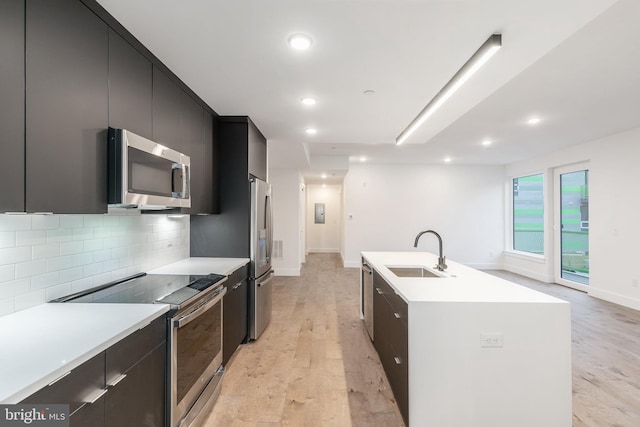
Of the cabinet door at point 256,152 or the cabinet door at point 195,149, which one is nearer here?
the cabinet door at point 195,149

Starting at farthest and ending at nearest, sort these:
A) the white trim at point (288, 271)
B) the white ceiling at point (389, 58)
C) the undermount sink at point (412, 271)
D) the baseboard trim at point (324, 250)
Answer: the baseboard trim at point (324, 250) < the white trim at point (288, 271) < the undermount sink at point (412, 271) < the white ceiling at point (389, 58)

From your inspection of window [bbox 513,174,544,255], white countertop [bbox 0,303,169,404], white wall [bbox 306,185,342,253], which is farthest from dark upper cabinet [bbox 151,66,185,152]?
white wall [bbox 306,185,342,253]

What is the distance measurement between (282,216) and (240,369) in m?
4.28

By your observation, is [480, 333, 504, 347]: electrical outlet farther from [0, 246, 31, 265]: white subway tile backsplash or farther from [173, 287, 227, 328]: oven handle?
[0, 246, 31, 265]: white subway tile backsplash

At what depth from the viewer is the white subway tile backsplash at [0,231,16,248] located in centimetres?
136

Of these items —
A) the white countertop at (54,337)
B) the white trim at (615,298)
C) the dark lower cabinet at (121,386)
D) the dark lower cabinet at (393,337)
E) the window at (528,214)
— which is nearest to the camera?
the white countertop at (54,337)

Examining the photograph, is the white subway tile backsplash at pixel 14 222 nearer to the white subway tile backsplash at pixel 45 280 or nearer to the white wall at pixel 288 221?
the white subway tile backsplash at pixel 45 280

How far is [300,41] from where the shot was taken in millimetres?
1709

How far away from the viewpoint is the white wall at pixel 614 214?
4316 mm

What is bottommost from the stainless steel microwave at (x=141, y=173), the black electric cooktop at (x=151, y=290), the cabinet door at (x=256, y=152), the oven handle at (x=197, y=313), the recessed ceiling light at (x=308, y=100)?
the oven handle at (x=197, y=313)

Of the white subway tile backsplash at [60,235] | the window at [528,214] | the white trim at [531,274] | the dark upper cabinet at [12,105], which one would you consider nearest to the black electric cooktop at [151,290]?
the white subway tile backsplash at [60,235]

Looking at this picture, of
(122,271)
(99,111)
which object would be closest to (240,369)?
(122,271)

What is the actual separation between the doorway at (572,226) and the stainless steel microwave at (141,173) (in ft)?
21.6

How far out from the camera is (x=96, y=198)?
4.82ft
